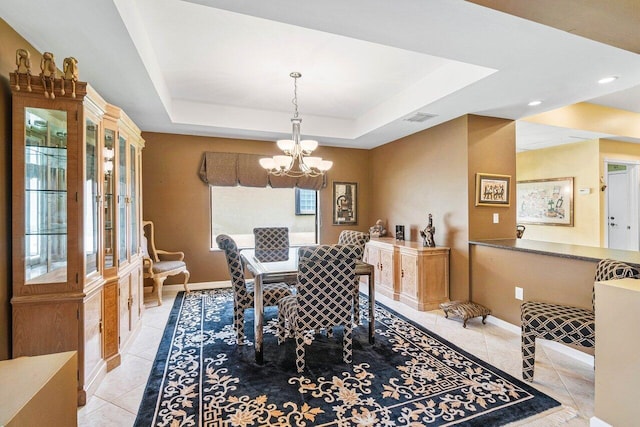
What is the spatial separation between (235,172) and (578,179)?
613cm

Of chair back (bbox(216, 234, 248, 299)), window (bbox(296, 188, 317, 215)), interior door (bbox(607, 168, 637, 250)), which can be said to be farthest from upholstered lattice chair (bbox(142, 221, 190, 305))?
interior door (bbox(607, 168, 637, 250))

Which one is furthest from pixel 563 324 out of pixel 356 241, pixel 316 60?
pixel 316 60

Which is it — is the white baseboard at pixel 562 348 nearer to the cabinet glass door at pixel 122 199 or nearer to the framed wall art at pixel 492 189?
the framed wall art at pixel 492 189

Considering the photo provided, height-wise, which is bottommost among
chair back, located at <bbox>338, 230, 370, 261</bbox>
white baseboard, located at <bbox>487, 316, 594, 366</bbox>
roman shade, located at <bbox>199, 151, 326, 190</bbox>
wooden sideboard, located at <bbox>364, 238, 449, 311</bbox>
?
white baseboard, located at <bbox>487, 316, 594, 366</bbox>

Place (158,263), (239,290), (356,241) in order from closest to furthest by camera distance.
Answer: (239,290), (356,241), (158,263)

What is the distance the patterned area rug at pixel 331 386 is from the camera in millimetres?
1926

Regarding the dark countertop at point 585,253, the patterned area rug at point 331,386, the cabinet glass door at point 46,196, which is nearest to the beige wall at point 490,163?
the dark countertop at point 585,253

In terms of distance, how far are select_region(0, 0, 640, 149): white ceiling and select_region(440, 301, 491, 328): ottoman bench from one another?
7.60ft

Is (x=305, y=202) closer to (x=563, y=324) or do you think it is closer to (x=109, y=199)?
(x=109, y=199)

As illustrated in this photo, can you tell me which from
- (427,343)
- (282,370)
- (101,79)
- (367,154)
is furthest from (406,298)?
(101,79)

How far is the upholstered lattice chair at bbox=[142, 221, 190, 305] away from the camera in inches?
162

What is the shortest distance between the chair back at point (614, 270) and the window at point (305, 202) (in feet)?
14.0

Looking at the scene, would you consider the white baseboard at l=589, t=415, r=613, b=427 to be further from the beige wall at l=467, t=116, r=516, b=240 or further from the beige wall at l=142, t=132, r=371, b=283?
the beige wall at l=142, t=132, r=371, b=283

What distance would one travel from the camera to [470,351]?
2818 millimetres
